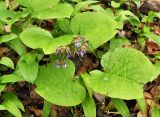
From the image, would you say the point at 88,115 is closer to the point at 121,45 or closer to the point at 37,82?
the point at 37,82

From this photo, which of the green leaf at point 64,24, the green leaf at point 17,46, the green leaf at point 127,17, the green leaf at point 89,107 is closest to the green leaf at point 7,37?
the green leaf at point 17,46

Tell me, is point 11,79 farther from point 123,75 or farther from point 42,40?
point 123,75

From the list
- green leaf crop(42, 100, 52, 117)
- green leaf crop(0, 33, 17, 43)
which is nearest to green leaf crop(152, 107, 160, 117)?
green leaf crop(42, 100, 52, 117)

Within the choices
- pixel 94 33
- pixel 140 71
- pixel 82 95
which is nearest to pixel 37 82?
pixel 82 95

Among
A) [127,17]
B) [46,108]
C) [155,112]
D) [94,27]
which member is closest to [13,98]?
[46,108]

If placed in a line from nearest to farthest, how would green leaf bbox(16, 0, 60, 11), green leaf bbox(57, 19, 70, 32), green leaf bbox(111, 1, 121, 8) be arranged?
1. green leaf bbox(16, 0, 60, 11)
2. green leaf bbox(57, 19, 70, 32)
3. green leaf bbox(111, 1, 121, 8)

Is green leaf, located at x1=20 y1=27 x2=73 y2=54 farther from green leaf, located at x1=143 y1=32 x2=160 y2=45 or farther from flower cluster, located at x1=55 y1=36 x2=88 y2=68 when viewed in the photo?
green leaf, located at x1=143 y1=32 x2=160 y2=45
